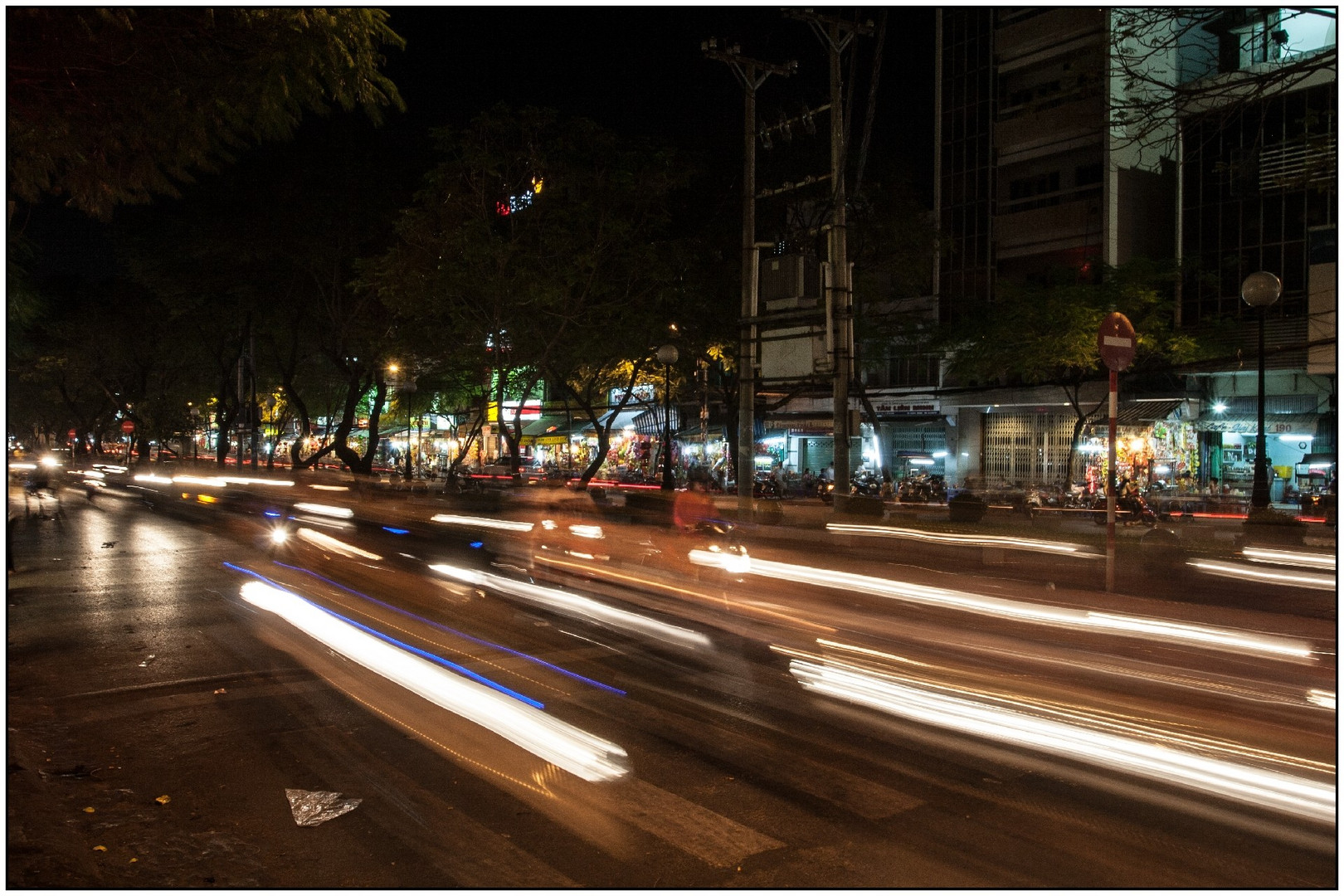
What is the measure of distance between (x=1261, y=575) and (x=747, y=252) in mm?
11791

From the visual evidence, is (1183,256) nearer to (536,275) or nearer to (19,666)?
(536,275)

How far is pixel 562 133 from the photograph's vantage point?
2564 cm

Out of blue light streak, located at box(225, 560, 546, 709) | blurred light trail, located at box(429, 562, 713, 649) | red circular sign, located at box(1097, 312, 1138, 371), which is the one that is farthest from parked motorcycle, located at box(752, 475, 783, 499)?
blue light streak, located at box(225, 560, 546, 709)

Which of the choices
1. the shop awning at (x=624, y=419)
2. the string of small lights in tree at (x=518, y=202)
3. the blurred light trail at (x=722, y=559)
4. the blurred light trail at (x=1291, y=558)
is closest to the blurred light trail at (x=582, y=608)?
the blurred light trail at (x=722, y=559)

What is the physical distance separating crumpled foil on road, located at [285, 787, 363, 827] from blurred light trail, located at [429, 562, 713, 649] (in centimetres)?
508

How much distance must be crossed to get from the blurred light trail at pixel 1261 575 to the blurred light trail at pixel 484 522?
13735 mm

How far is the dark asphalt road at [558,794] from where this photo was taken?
15.5 ft

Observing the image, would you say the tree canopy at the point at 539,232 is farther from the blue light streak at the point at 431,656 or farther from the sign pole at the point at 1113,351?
the sign pole at the point at 1113,351

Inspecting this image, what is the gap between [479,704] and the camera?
7676 mm

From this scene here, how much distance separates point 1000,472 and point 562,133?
22.4 m

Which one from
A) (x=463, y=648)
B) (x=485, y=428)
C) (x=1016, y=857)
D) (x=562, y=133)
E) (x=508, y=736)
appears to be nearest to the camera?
(x=1016, y=857)

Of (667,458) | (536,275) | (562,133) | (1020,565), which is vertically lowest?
(1020,565)

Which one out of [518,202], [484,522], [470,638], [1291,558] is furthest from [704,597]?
[518,202]

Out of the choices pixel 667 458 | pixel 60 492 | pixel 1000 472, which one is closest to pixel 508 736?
pixel 667 458
